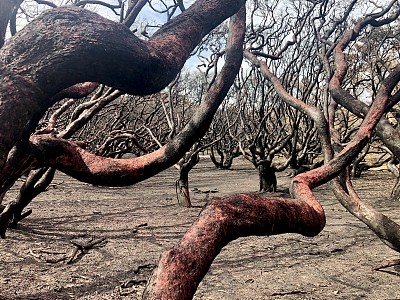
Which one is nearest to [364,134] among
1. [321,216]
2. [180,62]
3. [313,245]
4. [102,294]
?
[321,216]

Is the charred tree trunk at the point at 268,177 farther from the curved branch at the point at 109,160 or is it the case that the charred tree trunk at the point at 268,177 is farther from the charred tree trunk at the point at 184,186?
the curved branch at the point at 109,160

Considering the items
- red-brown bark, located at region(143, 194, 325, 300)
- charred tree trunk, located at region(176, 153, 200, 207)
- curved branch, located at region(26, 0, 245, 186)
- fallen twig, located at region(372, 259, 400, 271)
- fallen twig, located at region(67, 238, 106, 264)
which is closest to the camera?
red-brown bark, located at region(143, 194, 325, 300)

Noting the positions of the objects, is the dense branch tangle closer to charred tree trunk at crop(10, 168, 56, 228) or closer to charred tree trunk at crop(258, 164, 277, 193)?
charred tree trunk at crop(10, 168, 56, 228)

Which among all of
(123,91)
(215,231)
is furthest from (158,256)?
(215,231)

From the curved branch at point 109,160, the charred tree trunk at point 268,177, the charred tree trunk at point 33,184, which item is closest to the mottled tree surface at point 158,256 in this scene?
the charred tree trunk at point 33,184

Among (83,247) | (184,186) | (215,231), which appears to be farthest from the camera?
(184,186)

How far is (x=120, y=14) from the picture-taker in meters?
5.52

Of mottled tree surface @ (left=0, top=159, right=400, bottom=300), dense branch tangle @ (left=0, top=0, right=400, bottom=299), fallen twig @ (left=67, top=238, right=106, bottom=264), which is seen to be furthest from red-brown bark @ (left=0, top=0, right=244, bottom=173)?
fallen twig @ (left=67, top=238, right=106, bottom=264)

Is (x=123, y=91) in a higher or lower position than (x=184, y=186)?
higher

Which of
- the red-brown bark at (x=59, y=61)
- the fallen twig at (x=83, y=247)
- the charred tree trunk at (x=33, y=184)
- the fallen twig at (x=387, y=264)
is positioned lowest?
the fallen twig at (x=387, y=264)

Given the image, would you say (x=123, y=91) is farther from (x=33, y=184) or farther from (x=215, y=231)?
(x=33, y=184)

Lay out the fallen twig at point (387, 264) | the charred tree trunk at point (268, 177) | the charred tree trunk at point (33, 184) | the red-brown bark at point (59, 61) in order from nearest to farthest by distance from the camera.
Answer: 1. the red-brown bark at point (59, 61)
2. the fallen twig at point (387, 264)
3. the charred tree trunk at point (33, 184)
4. the charred tree trunk at point (268, 177)

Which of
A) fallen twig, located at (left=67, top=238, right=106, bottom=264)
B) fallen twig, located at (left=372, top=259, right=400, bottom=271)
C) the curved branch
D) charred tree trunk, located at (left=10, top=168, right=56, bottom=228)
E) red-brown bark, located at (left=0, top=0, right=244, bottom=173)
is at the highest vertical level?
red-brown bark, located at (left=0, top=0, right=244, bottom=173)

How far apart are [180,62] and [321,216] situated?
0.94 metres
